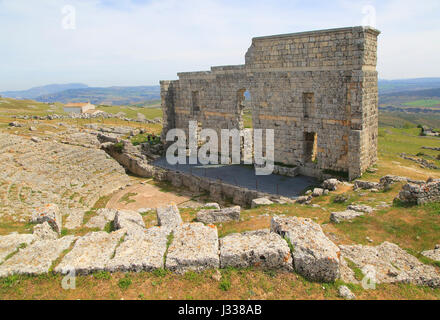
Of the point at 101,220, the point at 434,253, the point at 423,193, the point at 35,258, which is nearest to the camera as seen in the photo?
the point at 35,258

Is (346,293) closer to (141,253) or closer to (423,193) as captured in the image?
(141,253)

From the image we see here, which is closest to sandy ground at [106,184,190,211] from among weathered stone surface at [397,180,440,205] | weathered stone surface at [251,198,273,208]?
weathered stone surface at [251,198,273,208]

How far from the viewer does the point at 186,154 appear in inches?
1017

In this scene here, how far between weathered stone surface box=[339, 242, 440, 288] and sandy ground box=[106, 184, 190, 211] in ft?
41.5

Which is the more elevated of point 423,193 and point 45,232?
point 423,193

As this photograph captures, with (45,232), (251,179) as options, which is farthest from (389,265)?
(251,179)

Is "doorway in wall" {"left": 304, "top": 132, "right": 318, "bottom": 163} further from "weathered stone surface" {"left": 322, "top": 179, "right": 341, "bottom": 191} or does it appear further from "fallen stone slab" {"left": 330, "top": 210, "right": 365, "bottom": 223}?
"fallen stone slab" {"left": 330, "top": 210, "right": 365, "bottom": 223}

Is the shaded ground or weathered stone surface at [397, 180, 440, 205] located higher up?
weathered stone surface at [397, 180, 440, 205]

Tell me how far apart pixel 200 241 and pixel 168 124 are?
67.5ft

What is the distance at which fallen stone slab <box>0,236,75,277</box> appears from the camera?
6738 millimetres

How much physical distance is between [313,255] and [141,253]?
3.77 meters

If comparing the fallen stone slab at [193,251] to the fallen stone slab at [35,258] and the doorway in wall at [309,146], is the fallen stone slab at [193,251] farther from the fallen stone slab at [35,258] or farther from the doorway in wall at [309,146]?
the doorway in wall at [309,146]

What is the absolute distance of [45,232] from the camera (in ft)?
32.7
